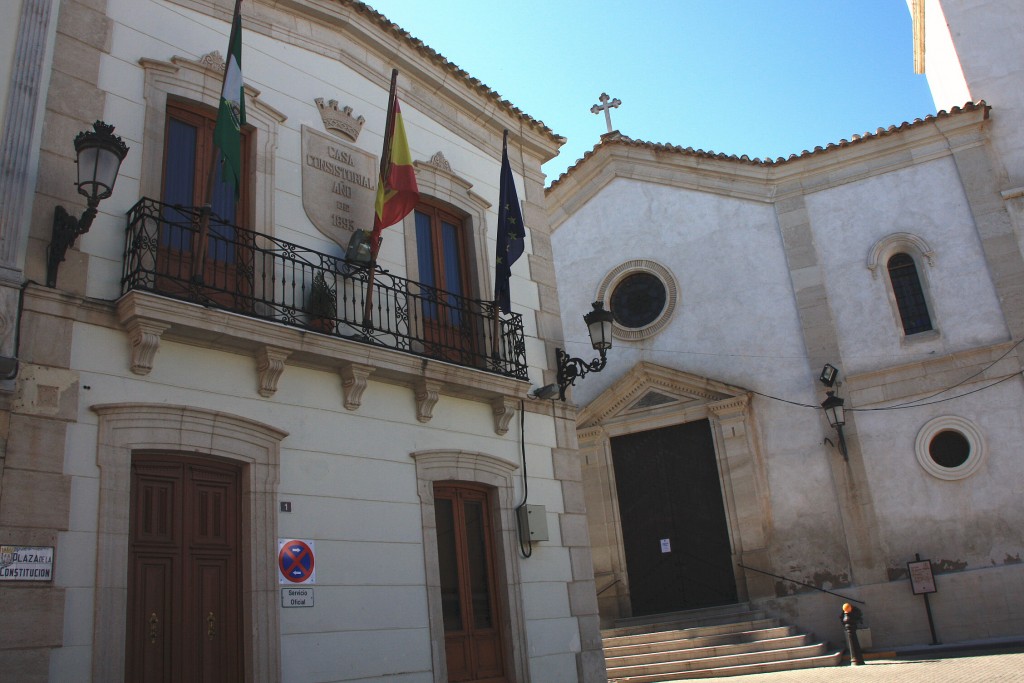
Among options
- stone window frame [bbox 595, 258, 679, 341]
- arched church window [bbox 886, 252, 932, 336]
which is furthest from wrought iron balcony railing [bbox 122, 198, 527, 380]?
arched church window [bbox 886, 252, 932, 336]

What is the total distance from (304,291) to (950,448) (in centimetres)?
1037

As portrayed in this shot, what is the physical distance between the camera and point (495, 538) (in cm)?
865

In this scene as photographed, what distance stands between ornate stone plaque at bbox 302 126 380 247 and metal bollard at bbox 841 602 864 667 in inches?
330

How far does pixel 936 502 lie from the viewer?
13.4 meters

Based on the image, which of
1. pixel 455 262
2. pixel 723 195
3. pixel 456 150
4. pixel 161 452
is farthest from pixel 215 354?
pixel 723 195

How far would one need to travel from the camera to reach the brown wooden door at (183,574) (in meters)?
6.00

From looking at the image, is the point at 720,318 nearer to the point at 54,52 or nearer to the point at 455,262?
the point at 455,262

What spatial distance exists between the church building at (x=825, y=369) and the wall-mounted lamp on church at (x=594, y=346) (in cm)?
578

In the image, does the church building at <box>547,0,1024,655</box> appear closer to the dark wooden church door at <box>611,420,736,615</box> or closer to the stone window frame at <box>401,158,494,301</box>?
the dark wooden church door at <box>611,420,736,615</box>

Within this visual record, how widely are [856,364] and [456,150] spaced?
7868 mm

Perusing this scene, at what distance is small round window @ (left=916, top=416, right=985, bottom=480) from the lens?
13.2 m

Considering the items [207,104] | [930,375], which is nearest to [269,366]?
[207,104]

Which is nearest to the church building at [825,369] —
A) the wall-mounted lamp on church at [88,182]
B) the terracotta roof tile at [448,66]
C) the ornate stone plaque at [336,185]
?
the terracotta roof tile at [448,66]

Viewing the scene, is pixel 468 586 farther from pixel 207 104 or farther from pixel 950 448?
pixel 950 448
